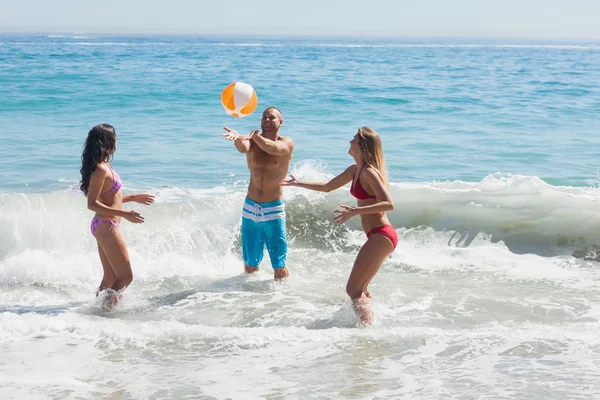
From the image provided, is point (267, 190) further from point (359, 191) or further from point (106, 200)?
point (106, 200)

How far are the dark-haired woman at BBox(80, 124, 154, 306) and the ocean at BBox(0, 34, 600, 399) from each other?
0.44m

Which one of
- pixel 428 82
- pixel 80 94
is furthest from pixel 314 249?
pixel 428 82

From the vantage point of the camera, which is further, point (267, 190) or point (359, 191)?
point (267, 190)

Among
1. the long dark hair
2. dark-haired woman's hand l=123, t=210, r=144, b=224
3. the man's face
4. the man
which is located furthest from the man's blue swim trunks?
the long dark hair

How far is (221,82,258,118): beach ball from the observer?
7.45 metres

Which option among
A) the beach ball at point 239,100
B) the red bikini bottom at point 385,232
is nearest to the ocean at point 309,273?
the red bikini bottom at point 385,232

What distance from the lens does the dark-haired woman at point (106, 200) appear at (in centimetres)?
652

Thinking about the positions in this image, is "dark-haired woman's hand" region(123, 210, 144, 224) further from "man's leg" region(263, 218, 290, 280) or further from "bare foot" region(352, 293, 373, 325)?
"bare foot" region(352, 293, 373, 325)

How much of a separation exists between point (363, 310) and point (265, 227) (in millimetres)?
1590

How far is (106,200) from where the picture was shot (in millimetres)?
6645

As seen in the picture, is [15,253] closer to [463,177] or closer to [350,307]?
[350,307]

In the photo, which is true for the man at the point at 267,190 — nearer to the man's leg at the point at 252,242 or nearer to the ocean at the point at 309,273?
the man's leg at the point at 252,242

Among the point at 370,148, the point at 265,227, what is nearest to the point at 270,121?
the point at 265,227

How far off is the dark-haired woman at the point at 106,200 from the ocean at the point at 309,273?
0.44 m
